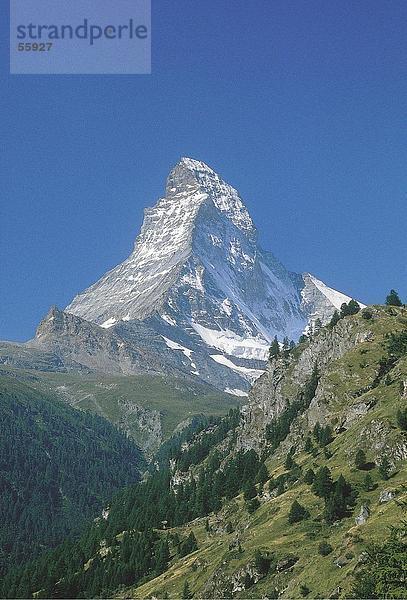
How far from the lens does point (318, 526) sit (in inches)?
4493

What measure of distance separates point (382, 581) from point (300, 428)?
141 meters

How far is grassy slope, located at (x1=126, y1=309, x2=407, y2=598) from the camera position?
9150 centimetres

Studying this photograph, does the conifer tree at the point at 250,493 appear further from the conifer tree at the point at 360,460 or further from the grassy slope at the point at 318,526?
the conifer tree at the point at 360,460

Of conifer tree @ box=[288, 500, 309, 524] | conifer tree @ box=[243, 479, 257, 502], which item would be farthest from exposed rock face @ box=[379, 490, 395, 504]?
conifer tree @ box=[243, 479, 257, 502]

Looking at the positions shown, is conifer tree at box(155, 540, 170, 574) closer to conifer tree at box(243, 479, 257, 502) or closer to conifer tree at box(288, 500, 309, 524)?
conifer tree at box(243, 479, 257, 502)

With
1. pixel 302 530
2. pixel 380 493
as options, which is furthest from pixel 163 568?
pixel 380 493

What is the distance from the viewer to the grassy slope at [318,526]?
91.5 metres

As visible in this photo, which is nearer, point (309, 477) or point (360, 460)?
point (360, 460)

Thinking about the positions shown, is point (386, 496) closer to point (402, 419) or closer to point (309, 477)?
point (402, 419)

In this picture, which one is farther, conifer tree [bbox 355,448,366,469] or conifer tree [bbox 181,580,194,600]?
conifer tree [bbox 355,448,366,469]

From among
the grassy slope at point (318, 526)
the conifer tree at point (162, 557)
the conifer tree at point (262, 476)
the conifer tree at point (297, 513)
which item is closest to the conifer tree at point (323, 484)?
the grassy slope at point (318, 526)

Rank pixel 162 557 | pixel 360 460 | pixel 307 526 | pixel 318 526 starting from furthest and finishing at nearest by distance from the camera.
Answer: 1. pixel 162 557
2. pixel 360 460
3. pixel 307 526
4. pixel 318 526

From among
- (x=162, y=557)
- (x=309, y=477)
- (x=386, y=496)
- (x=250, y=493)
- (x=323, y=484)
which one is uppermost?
(x=309, y=477)

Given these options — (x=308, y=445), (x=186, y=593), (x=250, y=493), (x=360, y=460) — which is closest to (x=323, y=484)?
(x=360, y=460)
